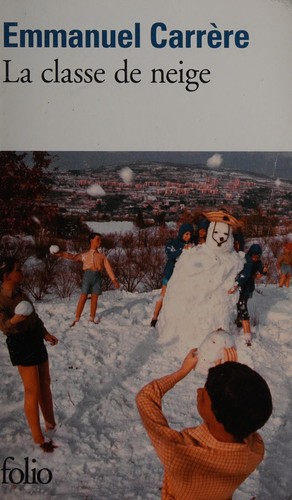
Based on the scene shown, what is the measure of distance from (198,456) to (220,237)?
8.25ft

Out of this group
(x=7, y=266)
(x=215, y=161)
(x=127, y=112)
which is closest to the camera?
(x=7, y=266)

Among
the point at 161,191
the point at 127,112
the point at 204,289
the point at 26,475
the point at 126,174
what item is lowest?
the point at 26,475

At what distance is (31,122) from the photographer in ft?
8.83

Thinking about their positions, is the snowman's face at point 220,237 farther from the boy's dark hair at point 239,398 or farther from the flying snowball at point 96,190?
the boy's dark hair at point 239,398

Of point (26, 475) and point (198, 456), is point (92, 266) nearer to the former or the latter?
point (26, 475)

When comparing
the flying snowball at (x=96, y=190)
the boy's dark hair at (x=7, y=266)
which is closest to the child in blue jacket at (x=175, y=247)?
the flying snowball at (x=96, y=190)

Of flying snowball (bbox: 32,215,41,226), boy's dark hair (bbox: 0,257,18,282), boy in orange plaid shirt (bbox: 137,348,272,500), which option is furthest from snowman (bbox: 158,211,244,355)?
boy in orange plaid shirt (bbox: 137,348,272,500)

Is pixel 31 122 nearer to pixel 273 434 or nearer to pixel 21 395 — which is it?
pixel 21 395

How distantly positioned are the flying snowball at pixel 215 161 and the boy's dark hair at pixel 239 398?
6.68ft

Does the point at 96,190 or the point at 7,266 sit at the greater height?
the point at 96,190

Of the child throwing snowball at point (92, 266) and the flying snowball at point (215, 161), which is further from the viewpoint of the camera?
the child throwing snowball at point (92, 266)

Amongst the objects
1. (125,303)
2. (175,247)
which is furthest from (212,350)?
(125,303)

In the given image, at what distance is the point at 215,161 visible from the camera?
305 cm

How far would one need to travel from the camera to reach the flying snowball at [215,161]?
2935 millimetres
